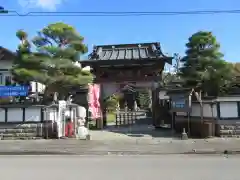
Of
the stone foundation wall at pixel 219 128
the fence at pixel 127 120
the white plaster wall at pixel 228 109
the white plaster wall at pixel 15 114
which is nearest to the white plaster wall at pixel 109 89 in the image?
the fence at pixel 127 120

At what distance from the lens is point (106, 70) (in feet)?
85.2

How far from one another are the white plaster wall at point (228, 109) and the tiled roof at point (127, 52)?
839 cm

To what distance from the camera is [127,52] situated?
27.0 metres

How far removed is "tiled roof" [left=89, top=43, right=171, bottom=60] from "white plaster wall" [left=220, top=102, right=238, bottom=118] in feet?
27.5

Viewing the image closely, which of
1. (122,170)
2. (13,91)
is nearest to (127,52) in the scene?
(13,91)

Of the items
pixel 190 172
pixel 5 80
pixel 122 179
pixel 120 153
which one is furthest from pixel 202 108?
pixel 5 80

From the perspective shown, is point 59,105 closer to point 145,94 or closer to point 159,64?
point 159,64

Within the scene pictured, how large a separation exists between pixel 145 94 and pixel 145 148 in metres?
46.0

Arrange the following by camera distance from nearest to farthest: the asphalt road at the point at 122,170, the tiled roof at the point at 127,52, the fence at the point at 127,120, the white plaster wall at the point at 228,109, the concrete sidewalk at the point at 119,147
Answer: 1. the asphalt road at the point at 122,170
2. the concrete sidewalk at the point at 119,147
3. the white plaster wall at the point at 228,109
4. the tiled roof at the point at 127,52
5. the fence at the point at 127,120

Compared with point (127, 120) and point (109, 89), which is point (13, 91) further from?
point (127, 120)

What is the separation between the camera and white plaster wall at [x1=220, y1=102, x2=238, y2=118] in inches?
708

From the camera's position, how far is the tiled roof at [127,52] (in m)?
25.8

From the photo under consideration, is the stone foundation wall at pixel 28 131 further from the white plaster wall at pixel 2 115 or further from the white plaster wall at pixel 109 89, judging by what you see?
the white plaster wall at pixel 109 89

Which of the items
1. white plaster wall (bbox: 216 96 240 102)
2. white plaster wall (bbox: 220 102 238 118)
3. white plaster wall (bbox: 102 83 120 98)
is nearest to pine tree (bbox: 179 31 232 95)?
white plaster wall (bbox: 216 96 240 102)
